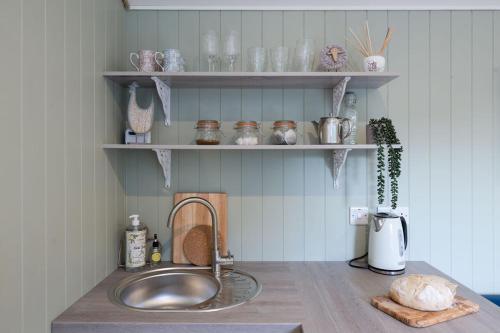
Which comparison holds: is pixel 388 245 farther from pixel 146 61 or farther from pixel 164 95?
pixel 146 61

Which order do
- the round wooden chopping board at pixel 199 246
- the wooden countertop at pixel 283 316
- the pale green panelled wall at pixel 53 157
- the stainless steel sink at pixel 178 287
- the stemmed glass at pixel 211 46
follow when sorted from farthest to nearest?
1. the round wooden chopping board at pixel 199 246
2. the stemmed glass at pixel 211 46
3. the stainless steel sink at pixel 178 287
4. the wooden countertop at pixel 283 316
5. the pale green panelled wall at pixel 53 157

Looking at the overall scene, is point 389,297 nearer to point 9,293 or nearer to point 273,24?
point 9,293

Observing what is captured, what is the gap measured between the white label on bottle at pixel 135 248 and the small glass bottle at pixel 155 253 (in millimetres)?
60

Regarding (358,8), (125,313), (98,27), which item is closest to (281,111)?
A: (358,8)

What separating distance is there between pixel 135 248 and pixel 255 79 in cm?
96

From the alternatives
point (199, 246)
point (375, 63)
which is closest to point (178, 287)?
point (199, 246)

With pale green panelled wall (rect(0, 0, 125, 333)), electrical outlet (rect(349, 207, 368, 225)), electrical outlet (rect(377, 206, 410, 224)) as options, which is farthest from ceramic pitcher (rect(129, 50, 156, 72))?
electrical outlet (rect(377, 206, 410, 224))

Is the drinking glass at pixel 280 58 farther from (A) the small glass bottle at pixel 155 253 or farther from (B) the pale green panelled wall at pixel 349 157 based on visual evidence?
(A) the small glass bottle at pixel 155 253

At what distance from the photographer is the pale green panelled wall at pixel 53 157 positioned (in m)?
0.83

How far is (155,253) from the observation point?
60.4 inches

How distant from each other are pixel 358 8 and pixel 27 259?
1737 millimetres

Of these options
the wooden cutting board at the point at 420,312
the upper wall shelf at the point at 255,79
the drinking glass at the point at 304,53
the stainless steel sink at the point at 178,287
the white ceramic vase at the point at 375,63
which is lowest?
the stainless steel sink at the point at 178,287

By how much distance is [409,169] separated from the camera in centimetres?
160

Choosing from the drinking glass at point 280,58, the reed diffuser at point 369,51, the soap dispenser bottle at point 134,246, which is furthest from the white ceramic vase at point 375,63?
the soap dispenser bottle at point 134,246
